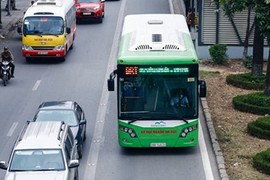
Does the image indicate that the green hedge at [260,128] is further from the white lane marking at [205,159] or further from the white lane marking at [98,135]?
the white lane marking at [98,135]

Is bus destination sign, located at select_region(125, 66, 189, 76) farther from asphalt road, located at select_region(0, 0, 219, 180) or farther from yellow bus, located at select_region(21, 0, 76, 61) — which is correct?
yellow bus, located at select_region(21, 0, 76, 61)

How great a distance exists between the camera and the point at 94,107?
3388 centimetres

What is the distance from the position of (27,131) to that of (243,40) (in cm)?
2066

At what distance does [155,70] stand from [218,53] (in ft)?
49.2

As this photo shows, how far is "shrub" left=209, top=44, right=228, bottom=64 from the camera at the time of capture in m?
40.8

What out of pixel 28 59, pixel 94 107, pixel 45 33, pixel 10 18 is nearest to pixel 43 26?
pixel 45 33

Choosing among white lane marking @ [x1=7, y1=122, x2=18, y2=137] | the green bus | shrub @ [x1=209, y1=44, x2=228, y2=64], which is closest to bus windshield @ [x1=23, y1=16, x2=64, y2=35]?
shrub @ [x1=209, y1=44, x2=228, y2=64]

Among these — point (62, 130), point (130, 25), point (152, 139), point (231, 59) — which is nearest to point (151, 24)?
point (130, 25)

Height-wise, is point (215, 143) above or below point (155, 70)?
below

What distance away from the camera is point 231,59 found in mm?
42438

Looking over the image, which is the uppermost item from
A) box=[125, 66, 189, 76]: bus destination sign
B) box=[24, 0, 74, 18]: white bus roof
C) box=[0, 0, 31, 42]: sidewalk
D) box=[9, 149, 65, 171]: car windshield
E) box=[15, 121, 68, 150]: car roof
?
box=[125, 66, 189, 76]: bus destination sign

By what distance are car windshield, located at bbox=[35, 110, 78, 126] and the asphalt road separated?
3.62 feet

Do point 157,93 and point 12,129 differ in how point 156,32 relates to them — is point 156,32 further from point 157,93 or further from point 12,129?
point 12,129

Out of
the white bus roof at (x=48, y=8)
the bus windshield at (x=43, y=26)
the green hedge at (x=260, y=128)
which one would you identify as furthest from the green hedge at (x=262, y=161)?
the white bus roof at (x=48, y=8)
